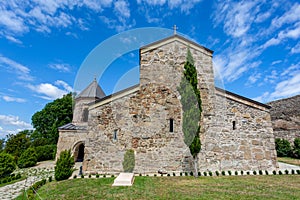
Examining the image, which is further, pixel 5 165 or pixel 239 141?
pixel 5 165

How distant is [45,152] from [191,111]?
58.7ft

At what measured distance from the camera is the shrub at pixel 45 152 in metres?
17.3

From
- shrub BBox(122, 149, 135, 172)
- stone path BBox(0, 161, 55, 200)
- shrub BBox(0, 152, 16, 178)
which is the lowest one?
stone path BBox(0, 161, 55, 200)

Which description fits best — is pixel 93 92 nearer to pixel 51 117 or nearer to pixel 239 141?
pixel 239 141

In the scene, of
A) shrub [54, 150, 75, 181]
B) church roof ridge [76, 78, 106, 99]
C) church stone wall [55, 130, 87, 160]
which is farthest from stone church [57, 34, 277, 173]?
church roof ridge [76, 78, 106, 99]

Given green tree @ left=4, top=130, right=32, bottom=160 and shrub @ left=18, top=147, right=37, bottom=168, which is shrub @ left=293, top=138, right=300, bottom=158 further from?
green tree @ left=4, top=130, right=32, bottom=160

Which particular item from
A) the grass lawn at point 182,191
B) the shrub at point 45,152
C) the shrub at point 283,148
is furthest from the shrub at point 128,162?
the shrub at point 45,152

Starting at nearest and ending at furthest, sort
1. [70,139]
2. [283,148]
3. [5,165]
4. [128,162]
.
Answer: [128,162] → [5,165] → [283,148] → [70,139]

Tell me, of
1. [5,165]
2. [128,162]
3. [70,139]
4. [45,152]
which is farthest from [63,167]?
[45,152]

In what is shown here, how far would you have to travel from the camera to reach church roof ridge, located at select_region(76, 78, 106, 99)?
1778 cm

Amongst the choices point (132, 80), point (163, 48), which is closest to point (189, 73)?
point (163, 48)

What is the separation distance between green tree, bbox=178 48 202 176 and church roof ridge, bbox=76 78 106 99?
1278 cm

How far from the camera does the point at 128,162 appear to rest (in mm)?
7820

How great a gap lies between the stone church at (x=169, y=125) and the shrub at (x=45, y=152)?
13120 mm
